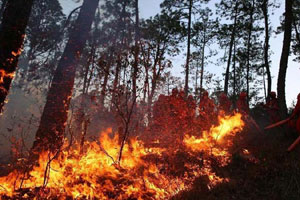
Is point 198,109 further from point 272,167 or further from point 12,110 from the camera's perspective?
point 12,110

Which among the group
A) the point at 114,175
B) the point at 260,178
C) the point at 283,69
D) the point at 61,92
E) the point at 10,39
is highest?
the point at 283,69

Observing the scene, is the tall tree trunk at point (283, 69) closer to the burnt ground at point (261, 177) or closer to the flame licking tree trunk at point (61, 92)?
the burnt ground at point (261, 177)

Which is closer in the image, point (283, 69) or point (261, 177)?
point (261, 177)

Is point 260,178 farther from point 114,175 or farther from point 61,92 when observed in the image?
point 61,92

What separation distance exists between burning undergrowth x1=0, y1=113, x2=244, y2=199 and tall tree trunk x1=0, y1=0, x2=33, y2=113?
1.88m

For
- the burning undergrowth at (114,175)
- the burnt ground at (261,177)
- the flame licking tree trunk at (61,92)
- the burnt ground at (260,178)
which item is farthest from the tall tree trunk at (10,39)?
the burnt ground at (261,177)

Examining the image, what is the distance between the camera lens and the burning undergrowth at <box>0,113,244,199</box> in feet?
14.5

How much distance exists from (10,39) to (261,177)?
23.4 feet

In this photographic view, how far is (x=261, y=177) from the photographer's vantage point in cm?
573

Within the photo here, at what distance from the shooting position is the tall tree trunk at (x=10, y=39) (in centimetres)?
384

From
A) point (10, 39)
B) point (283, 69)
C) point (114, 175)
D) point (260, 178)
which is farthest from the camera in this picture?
point (283, 69)

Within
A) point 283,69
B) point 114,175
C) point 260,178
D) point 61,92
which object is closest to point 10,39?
point 61,92

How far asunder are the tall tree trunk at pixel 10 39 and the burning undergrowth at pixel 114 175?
6.18 ft

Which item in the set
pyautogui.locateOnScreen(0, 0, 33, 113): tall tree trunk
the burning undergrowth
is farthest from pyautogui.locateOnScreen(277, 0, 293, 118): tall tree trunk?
pyautogui.locateOnScreen(0, 0, 33, 113): tall tree trunk
